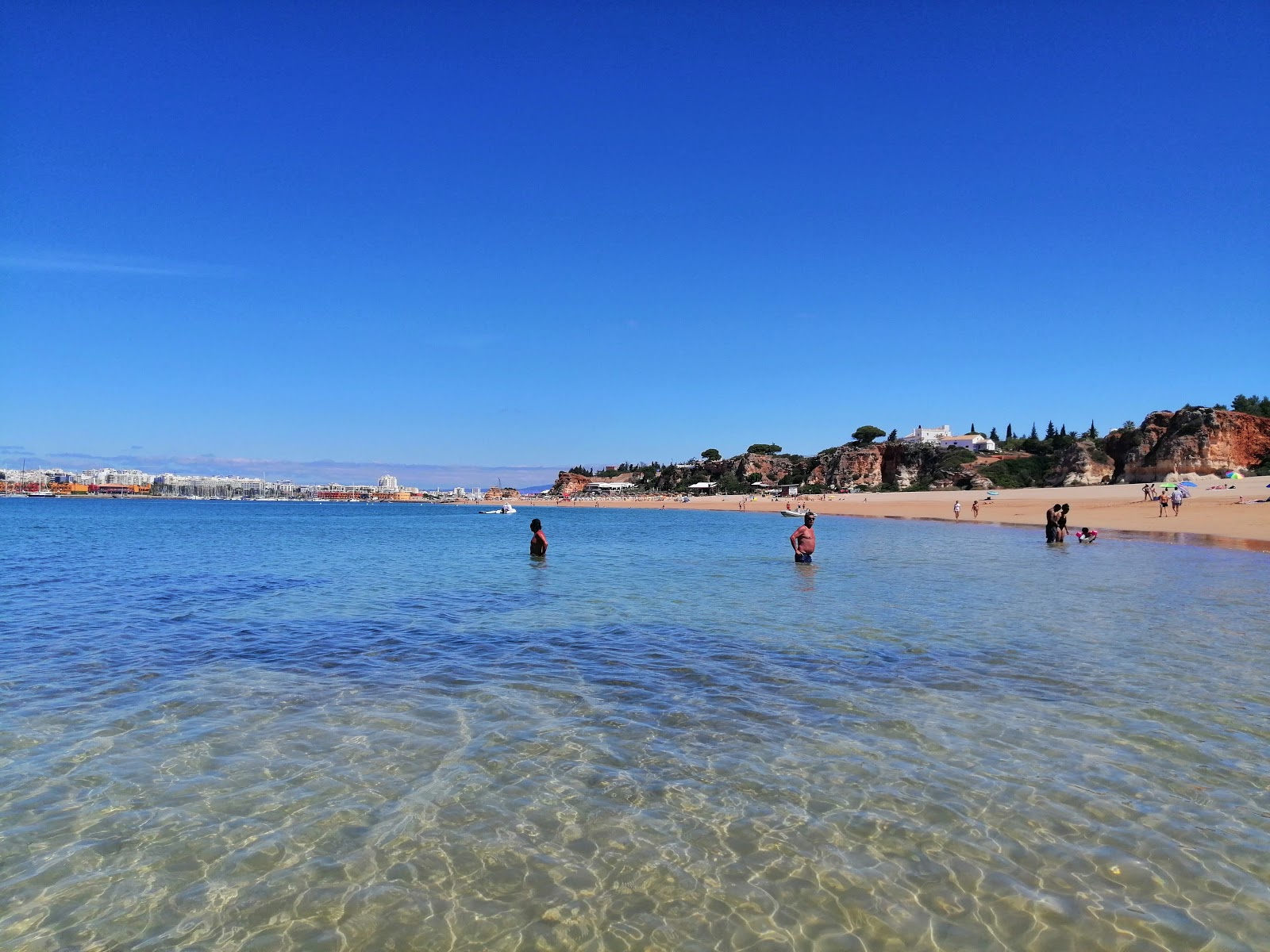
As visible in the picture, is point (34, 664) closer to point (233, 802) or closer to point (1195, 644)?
point (233, 802)

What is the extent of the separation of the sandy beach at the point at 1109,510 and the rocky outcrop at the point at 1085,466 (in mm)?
10934

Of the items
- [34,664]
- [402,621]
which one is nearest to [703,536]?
[402,621]

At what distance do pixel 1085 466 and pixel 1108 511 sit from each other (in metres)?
40.4

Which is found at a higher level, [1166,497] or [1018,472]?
[1018,472]

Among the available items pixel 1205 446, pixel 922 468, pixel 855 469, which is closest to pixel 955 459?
pixel 922 468

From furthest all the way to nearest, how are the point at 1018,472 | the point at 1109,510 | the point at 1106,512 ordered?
the point at 1018,472 → the point at 1109,510 → the point at 1106,512

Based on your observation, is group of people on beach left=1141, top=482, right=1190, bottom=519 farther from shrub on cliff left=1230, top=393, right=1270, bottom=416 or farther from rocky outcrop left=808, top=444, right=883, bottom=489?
rocky outcrop left=808, top=444, right=883, bottom=489

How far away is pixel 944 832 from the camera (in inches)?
186

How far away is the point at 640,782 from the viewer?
5.60m

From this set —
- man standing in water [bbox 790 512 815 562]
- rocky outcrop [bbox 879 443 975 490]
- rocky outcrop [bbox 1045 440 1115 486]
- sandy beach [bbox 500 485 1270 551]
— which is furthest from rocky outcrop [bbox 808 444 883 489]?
man standing in water [bbox 790 512 815 562]

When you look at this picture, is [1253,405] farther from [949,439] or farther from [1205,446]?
[949,439]

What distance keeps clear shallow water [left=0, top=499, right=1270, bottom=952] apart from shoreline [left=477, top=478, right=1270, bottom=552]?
83.3ft

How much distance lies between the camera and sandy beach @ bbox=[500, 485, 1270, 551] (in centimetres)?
3478

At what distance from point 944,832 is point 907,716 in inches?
98.3
